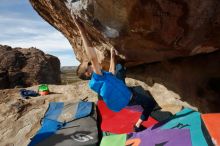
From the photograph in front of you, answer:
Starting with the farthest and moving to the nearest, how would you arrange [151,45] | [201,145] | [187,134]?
[151,45] → [187,134] → [201,145]

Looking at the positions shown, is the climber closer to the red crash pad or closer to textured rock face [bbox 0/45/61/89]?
the red crash pad

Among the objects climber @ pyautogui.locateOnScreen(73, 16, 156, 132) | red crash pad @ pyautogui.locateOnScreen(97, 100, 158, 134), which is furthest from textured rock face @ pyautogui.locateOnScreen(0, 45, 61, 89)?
climber @ pyautogui.locateOnScreen(73, 16, 156, 132)

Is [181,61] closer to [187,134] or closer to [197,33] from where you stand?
[197,33]

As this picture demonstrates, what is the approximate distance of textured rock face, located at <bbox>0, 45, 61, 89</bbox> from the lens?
87.8 feet

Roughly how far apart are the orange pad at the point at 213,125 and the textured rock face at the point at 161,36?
214cm

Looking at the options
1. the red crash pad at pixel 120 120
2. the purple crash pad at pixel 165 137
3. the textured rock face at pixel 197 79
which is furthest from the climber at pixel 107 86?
the textured rock face at pixel 197 79

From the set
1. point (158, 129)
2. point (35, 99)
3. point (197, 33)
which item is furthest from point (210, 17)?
point (35, 99)

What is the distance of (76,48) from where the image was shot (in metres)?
12.1

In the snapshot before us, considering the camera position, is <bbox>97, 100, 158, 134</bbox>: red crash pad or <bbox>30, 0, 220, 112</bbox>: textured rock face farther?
<bbox>97, 100, 158, 134</bbox>: red crash pad

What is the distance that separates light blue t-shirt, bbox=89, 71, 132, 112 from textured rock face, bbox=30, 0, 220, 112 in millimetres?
1313

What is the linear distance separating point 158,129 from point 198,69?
3.70 meters

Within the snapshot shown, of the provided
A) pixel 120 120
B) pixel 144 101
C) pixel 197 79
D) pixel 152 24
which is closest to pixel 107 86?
pixel 144 101

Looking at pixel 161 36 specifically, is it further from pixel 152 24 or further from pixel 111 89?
pixel 111 89

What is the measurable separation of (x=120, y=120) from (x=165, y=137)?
130 inches
